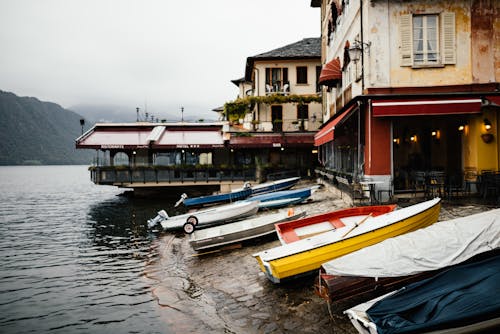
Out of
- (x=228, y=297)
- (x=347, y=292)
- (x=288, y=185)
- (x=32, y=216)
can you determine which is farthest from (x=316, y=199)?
(x=32, y=216)

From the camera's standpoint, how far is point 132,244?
19094 millimetres

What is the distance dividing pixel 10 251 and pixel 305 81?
29.7 meters

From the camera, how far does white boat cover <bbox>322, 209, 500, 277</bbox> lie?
768 centimetres

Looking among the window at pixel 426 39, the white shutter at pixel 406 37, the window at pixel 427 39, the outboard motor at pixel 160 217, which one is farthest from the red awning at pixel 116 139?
the window at pixel 426 39

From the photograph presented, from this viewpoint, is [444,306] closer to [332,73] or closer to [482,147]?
[482,147]

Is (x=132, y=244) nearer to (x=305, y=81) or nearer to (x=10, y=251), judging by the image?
(x=10, y=251)

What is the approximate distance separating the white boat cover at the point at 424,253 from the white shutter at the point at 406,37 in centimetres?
960

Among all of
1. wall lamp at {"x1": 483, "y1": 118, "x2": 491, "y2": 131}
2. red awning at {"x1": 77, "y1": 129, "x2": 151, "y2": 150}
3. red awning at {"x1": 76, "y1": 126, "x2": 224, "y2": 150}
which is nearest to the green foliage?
red awning at {"x1": 76, "y1": 126, "x2": 224, "y2": 150}

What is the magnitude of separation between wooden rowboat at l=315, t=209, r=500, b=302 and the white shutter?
946cm

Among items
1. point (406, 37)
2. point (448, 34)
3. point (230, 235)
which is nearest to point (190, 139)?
point (230, 235)

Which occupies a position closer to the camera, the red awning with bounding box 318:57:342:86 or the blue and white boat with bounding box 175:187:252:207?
the red awning with bounding box 318:57:342:86

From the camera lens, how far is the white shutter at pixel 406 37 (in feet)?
52.3

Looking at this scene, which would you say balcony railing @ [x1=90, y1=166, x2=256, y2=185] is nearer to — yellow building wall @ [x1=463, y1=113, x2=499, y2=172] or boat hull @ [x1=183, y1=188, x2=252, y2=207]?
boat hull @ [x1=183, y1=188, x2=252, y2=207]

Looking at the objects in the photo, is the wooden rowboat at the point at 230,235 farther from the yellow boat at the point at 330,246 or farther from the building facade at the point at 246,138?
the building facade at the point at 246,138
